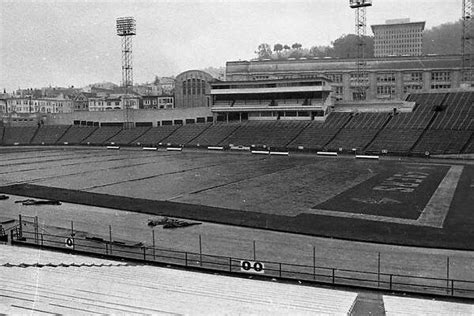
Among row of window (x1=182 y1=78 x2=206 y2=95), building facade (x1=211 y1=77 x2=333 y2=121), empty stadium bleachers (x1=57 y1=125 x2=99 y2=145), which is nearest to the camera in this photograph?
building facade (x1=211 y1=77 x2=333 y2=121)

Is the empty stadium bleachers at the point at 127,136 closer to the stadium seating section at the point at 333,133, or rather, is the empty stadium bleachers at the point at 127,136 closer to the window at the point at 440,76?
the stadium seating section at the point at 333,133

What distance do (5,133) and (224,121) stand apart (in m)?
49.6

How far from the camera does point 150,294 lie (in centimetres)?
1714

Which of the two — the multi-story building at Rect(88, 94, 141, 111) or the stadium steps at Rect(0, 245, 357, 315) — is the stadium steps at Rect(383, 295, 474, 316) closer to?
the stadium steps at Rect(0, 245, 357, 315)

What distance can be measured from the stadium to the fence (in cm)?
12

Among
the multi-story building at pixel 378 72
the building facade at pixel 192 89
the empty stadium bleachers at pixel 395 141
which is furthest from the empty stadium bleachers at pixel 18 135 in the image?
the empty stadium bleachers at pixel 395 141

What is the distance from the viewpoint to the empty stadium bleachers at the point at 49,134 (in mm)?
105375

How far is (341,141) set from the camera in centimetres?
8381

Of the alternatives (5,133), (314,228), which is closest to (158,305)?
(314,228)

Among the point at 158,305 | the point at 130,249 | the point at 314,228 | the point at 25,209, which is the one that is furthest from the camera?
the point at 25,209

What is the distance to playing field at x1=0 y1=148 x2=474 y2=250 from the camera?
32938mm

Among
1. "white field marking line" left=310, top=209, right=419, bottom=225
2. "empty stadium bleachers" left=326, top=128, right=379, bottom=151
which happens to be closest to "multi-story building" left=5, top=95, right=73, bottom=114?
"empty stadium bleachers" left=326, top=128, right=379, bottom=151

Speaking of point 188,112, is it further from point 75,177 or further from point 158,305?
point 158,305

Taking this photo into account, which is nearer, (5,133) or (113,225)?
(113,225)
